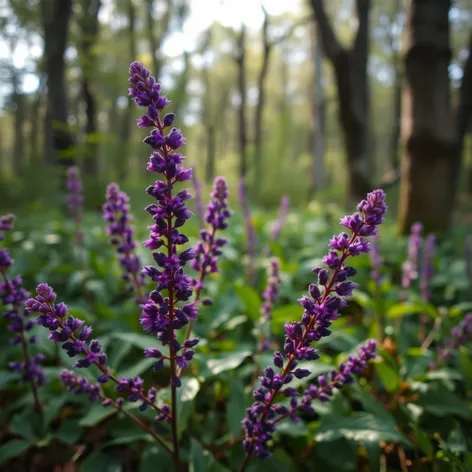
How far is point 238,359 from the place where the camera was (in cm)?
193

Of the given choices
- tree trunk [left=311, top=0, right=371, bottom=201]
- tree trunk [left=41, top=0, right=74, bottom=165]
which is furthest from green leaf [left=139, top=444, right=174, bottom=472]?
tree trunk [left=41, top=0, right=74, bottom=165]

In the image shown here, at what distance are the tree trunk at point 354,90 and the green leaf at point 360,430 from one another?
5.33 m

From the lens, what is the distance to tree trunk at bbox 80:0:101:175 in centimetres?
1095

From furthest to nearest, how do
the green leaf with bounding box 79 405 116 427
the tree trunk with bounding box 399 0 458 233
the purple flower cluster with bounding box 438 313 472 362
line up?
the tree trunk with bounding box 399 0 458 233 → the purple flower cluster with bounding box 438 313 472 362 → the green leaf with bounding box 79 405 116 427

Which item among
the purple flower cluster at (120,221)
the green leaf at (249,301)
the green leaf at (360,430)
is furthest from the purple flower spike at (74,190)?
the green leaf at (360,430)

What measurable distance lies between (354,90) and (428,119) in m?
2.10

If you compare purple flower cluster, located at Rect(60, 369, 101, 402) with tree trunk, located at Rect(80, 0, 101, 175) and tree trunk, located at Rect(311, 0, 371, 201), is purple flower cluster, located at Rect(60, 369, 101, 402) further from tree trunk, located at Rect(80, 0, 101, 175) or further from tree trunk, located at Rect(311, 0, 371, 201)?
tree trunk, located at Rect(80, 0, 101, 175)

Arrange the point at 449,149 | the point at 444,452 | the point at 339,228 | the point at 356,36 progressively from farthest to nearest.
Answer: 1. the point at 356,36
2. the point at 339,228
3. the point at 449,149
4. the point at 444,452

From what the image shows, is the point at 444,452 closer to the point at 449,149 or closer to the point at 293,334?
the point at 293,334

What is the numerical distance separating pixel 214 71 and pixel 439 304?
3152 centimetres

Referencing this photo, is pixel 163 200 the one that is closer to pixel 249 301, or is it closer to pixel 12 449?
pixel 12 449

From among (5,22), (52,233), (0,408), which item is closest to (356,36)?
(52,233)

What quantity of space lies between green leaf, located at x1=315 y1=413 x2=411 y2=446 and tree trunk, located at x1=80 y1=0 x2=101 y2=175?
9.56m

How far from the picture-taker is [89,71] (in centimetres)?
1099
